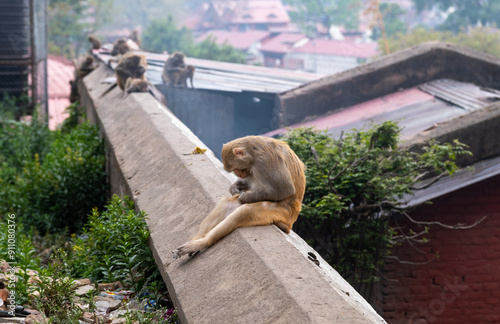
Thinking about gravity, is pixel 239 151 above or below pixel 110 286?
above

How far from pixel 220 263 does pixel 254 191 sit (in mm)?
464

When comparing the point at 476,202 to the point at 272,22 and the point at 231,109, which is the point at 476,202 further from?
the point at 272,22

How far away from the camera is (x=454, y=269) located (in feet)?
19.5

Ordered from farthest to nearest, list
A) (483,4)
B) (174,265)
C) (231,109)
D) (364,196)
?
(483,4) → (231,109) → (364,196) → (174,265)

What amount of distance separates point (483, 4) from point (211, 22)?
21.5m

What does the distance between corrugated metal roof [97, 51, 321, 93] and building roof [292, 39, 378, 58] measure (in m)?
18.9

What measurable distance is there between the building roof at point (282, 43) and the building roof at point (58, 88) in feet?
47.4

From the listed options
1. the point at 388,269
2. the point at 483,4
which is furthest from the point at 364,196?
the point at 483,4

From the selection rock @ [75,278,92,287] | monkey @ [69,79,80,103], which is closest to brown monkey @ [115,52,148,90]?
rock @ [75,278,92,287]

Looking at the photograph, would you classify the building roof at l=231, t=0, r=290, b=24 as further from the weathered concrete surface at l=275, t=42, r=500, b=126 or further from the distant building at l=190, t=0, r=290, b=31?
the weathered concrete surface at l=275, t=42, r=500, b=126

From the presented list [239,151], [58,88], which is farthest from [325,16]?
[239,151]

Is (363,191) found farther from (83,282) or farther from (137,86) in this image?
(137,86)

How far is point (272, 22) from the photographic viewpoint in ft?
138

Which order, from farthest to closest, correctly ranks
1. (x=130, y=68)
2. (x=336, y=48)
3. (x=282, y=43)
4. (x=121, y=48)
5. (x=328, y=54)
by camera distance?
(x=282, y=43) → (x=336, y=48) → (x=328, y=54) → (x=121, y=48) → (x=130, y=68)
